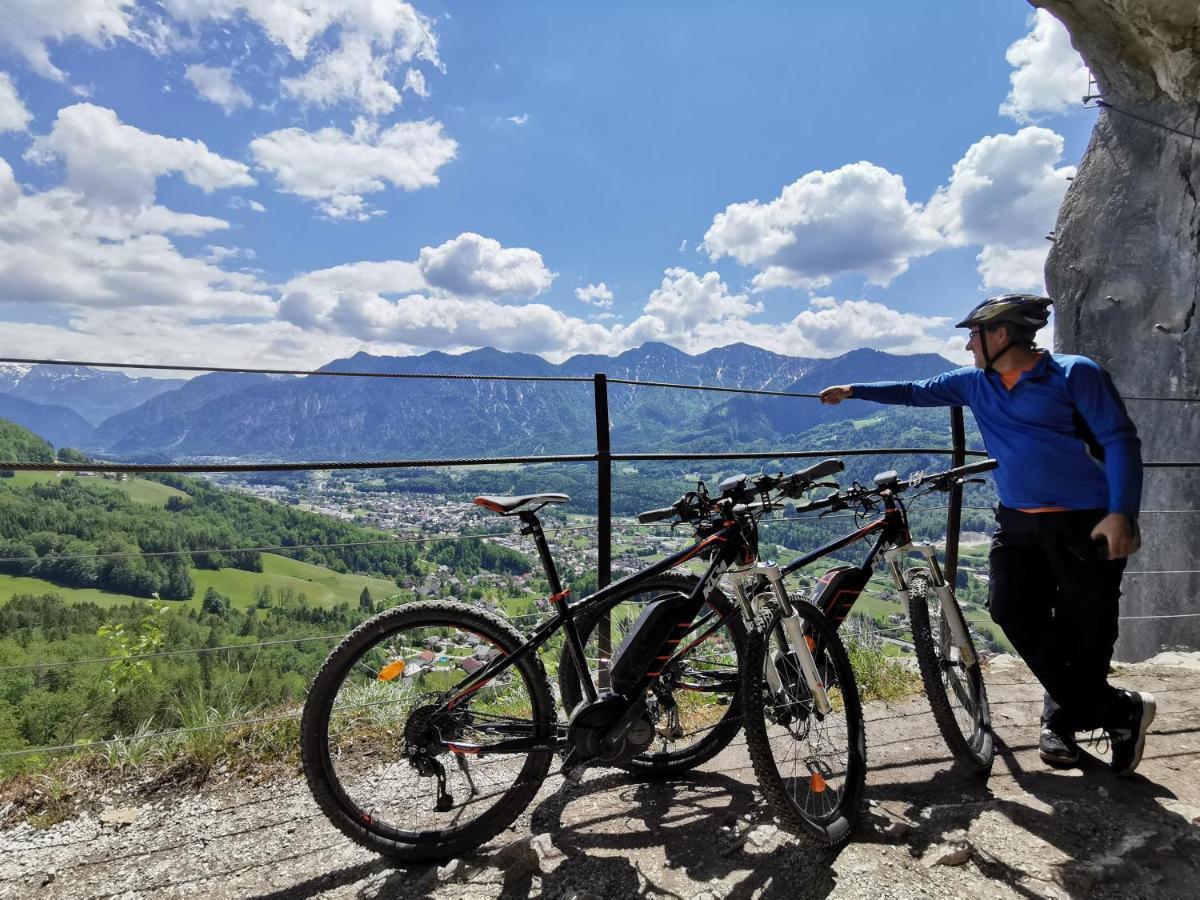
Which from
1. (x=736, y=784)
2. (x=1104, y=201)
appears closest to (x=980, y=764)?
(x=736, y=784)

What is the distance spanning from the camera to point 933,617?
3100 millimetres

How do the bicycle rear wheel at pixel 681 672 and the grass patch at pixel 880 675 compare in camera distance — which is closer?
the bicycle rear wheel at pixel 681 672

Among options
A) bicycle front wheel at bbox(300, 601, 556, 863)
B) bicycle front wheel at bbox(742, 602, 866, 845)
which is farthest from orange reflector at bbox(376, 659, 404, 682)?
bicycle front wheel at bbox(742, 602, 866, 845)

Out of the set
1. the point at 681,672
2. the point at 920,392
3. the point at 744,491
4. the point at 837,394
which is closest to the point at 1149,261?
the point at 920,392

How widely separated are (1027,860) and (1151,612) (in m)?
16.3

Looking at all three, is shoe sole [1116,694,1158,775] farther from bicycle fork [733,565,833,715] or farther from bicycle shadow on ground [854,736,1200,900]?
bicycle fork [733,565,833,715]

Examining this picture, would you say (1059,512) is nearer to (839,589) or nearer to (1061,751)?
(839,589)

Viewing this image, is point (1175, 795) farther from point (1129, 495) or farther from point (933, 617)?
point (1129, 495)

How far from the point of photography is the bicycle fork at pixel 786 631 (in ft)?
7.73

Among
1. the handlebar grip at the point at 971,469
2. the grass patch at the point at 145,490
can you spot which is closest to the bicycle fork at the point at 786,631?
the handlebar grip at the point at 971,469

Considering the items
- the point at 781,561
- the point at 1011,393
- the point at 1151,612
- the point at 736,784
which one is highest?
the point at 1011,393

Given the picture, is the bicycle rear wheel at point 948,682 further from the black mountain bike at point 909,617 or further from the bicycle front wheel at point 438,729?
the bicycle front wheel at point 438,729

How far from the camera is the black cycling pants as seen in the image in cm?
259

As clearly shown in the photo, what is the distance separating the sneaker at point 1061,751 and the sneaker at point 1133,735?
139 mm
